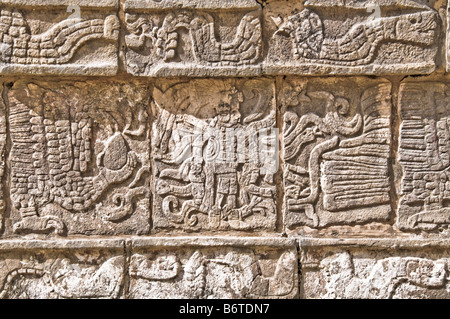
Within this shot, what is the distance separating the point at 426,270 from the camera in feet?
12.0

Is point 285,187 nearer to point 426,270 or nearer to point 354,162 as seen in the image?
point 354,162

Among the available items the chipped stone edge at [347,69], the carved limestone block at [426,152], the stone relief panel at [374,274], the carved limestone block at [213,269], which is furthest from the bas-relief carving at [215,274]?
the chipped stone edge at [347,69]

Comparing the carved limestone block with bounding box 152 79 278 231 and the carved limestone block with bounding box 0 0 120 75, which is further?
the carved limestone block with bounding box 152 79 278 231

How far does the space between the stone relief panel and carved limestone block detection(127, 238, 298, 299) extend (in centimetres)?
14

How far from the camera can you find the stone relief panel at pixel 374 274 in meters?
3.66

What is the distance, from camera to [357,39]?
363 centimetres

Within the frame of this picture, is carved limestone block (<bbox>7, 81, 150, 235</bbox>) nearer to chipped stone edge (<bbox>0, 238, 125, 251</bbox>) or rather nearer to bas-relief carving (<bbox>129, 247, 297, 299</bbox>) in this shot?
chipped stone edge (<bbox>0, 238, 125, 251</bbox>)

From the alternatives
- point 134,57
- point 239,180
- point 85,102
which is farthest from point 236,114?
point 85,102

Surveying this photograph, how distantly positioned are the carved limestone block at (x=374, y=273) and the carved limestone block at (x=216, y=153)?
0.45m

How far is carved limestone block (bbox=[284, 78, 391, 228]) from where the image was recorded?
3717 millimetres

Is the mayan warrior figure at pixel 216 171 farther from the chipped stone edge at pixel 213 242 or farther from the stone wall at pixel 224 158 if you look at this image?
the chipped stone edge at pixel 213 242

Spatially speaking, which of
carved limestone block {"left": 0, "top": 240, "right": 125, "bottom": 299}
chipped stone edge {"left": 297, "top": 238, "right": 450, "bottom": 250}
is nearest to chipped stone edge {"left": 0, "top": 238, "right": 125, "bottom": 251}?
carved limestone block {"left": 0, "top": 240, "right": 125, "bottom": 299}

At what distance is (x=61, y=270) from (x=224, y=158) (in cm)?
136

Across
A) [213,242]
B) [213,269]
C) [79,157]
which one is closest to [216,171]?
[213,242]
